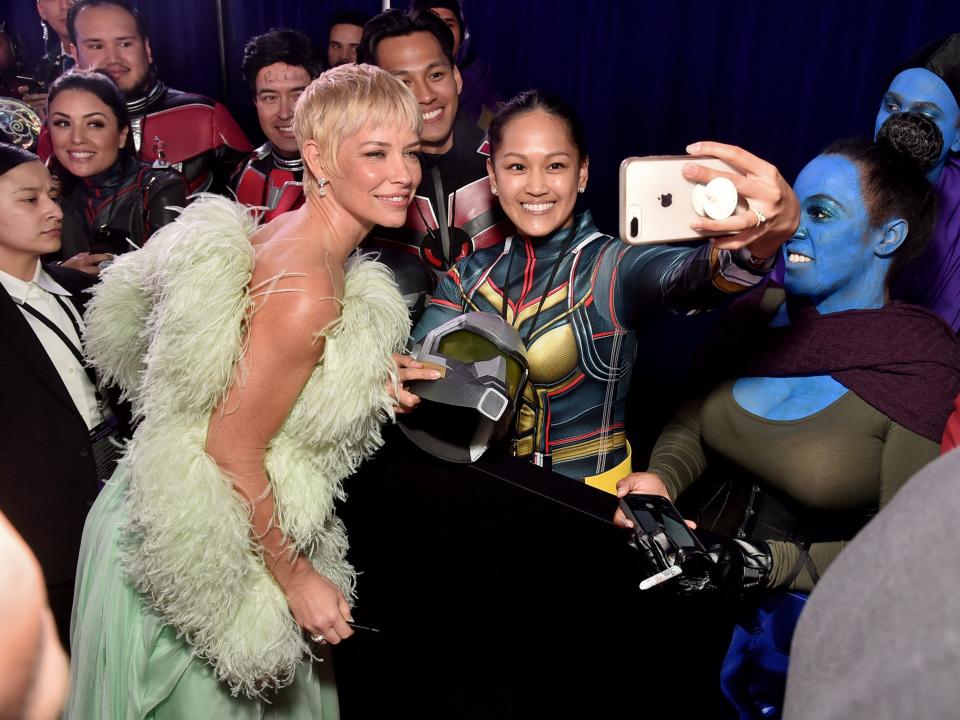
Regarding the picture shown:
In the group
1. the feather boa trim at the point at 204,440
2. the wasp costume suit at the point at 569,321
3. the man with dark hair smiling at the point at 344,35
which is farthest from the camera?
the man with dark hair smiling at the point at 344,35

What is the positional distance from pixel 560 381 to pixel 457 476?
55 centimetres

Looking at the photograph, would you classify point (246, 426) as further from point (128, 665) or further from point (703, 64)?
point (703, 64)

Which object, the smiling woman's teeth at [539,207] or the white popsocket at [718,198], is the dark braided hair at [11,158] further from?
the white popsocket at [718,198]

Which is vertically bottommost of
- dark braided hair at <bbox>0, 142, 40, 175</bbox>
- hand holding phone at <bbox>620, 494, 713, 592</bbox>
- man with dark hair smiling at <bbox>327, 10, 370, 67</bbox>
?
hand holding phone at <bbox>620, 494, 713, 592</bbox>

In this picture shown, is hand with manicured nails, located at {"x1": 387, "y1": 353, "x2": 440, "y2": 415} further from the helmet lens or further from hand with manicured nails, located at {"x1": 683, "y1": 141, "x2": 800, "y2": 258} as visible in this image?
hand with manicured nails, located at {"x1": 683, "y1": 141, "x2": 800, "y2": 258}

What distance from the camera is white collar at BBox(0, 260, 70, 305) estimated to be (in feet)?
7.69

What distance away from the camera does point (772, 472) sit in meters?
1.82

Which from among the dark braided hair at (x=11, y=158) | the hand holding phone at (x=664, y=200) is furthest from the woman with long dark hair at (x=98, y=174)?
the hand holding phone at (x=664, y=200)

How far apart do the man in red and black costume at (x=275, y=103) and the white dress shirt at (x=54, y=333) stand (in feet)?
4.29

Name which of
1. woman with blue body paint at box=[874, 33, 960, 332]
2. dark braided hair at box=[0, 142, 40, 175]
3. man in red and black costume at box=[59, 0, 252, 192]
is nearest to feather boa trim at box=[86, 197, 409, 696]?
dark braided hair at box=[0, 142, 40, 175]

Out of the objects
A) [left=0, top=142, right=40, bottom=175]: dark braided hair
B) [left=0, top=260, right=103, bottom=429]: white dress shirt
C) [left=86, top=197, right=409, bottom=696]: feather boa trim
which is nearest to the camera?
[left=86, top=197, right=409, bottom=696]: feather boa trim

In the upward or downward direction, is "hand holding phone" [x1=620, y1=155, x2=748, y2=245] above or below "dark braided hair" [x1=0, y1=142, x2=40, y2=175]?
above

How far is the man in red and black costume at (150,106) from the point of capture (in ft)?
13.8

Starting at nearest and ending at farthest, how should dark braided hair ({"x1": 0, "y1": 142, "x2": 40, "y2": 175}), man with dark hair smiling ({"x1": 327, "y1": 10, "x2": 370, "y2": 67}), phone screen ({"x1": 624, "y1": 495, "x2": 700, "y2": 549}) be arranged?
phone screen ({"x1": 624, "y1": 495, "x2": 700, "y2": 549}) → dark braided hair ({"x1": 0, "y1": 142, "x2": 40, "y2": 175}) → man with dark hair smiling ({"x1": 327, "y1": 10, "x2": 370, "y2": 67})
